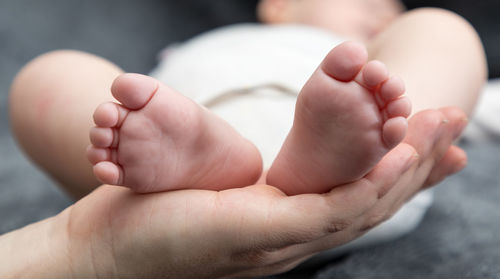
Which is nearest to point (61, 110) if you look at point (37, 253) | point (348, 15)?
point (37, 253)

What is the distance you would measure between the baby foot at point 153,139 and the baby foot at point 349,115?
0.31 feet

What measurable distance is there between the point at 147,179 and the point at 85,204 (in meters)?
0.10

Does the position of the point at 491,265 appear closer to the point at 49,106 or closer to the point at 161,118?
the point at 161,118

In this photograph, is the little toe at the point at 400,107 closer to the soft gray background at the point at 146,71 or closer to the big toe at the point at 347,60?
the big toe at the point at 347,60

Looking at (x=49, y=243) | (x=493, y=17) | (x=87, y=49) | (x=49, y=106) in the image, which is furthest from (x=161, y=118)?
(x=493, y=17)

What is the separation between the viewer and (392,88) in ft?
1.36

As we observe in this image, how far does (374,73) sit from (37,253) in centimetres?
38

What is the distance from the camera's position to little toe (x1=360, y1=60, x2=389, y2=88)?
1.35 feet

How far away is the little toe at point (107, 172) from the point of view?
17.4 inches

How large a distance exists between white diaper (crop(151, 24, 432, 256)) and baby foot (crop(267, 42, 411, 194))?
170mm

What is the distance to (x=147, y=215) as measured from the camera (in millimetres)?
486

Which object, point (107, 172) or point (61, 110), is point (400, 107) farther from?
point (61, 110)

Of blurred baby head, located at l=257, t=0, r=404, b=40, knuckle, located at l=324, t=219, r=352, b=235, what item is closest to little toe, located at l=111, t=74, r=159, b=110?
knuckle, located at l=324, t=219, r=352, b=235

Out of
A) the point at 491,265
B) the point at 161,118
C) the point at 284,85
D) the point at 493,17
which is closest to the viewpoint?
the point at 161,118
